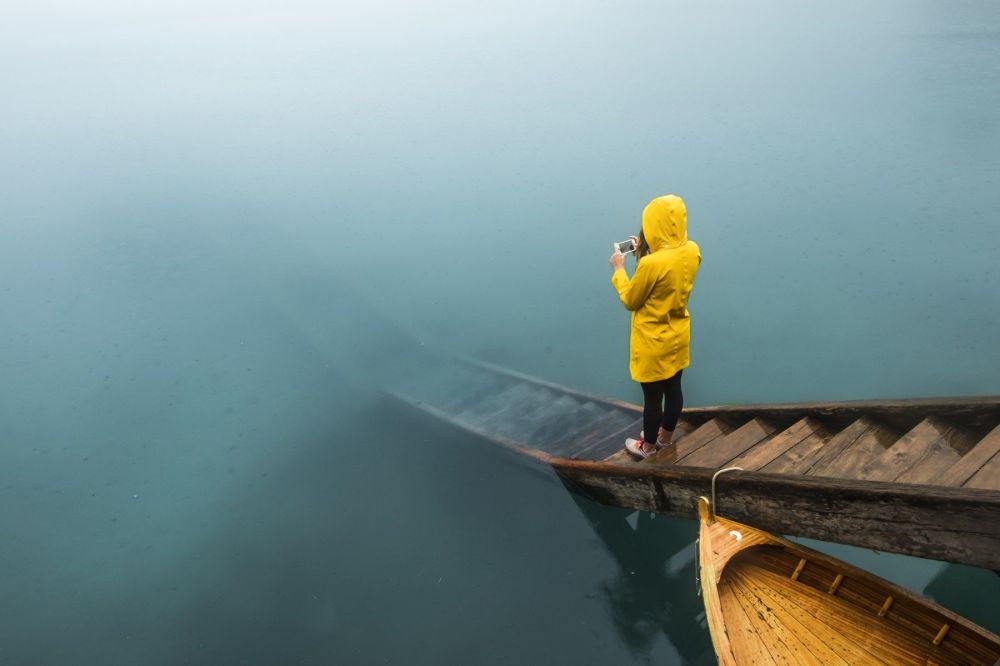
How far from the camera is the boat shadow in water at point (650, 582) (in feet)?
11.7

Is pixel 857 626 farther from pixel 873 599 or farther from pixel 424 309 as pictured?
pixel 424 309

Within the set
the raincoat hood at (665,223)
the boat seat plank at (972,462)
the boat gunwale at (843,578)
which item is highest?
the raincoat hood at (665,223)

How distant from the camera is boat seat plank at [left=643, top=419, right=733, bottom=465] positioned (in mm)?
3715

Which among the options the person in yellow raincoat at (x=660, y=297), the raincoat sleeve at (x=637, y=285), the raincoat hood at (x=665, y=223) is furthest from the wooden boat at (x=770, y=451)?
the raincoat hood at (x=665, y=223)

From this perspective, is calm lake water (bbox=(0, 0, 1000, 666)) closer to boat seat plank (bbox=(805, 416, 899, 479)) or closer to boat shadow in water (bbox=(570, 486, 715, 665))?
boat shadow in water (bbox=(570, 486, 715, 665))

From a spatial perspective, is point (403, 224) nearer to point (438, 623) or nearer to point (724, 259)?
point (724, 259)

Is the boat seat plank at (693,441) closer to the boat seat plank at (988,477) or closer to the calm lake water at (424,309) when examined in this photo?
the calm lake water at (424,309)

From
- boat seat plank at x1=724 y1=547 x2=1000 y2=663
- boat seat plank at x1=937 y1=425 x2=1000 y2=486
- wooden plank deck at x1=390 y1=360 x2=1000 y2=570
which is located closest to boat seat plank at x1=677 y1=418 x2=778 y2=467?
wooden plank deck at x1=390 y1=360 x2=1000 y2=570

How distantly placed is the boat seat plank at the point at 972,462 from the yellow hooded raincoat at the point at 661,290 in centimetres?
117

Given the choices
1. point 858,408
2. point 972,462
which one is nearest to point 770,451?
point 858,408

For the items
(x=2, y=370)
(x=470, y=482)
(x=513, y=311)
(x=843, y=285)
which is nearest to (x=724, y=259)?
(x=843, y=285)

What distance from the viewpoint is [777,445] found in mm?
3289

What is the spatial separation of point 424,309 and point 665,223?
3.62 metres

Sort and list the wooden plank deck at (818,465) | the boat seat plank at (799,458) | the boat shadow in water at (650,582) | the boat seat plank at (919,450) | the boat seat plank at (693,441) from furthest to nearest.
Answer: the boat seat plank at (693,441), the boat shadow in water at (650,582), the boat seat plank at (799,458), the boat seat plank at (919,450), the wooden plank deck at (818,465)
